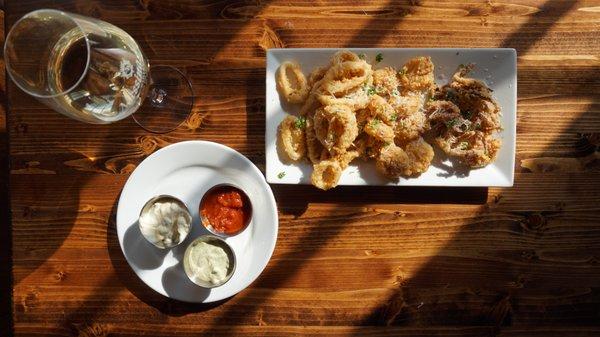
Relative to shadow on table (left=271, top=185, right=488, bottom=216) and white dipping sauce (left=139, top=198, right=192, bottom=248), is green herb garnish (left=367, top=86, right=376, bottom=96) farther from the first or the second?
white dipping sauce (left=139, top=198, right=192, bottom=248)

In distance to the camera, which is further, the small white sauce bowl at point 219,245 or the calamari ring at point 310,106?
the calamari ring at point 310,106

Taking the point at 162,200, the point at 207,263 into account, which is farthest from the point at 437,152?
the point at 162,200

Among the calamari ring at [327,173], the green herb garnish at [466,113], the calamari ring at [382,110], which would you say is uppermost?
the green herb garnish at [466,113]

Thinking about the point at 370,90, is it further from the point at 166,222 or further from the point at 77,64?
the point at 77,64

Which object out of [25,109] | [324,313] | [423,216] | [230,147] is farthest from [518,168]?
[25,109]

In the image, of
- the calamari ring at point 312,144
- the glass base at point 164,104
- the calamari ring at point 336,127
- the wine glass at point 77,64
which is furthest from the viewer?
the glass base at point 164,104

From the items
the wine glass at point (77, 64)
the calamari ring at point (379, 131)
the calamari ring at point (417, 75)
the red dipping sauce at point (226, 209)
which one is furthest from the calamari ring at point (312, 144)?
the wine glass at point (77, 64)

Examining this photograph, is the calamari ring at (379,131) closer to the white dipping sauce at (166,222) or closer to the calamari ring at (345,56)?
the calamari ring at (345,56)

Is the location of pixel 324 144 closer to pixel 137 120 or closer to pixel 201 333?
pixel 137 120
